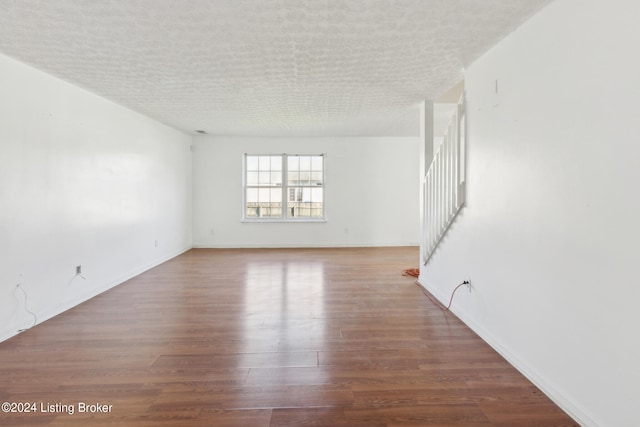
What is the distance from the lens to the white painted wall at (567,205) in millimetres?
1419

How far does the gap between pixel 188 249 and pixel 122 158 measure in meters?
2.80

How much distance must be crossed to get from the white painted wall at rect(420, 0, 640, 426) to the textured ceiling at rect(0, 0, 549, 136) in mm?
390

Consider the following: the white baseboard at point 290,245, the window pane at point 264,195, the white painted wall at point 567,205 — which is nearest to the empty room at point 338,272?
the white painted wall at point 567,205

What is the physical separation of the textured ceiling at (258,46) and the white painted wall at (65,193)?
0.32m

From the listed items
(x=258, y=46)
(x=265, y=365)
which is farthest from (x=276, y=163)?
(x=265, y=365)

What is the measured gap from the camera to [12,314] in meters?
2.68

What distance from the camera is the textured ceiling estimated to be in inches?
76.9

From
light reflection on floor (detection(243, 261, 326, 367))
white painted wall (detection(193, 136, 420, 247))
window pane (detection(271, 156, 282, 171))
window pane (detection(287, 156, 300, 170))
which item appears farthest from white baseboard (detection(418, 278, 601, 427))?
window pane (detection(271, 156, 282, 171))

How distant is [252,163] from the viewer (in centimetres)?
695

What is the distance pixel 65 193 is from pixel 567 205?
168 inches

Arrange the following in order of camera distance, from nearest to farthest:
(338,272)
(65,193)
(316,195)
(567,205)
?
1. (567,205)
2. (65,193)
3. (338,272)
4. (316,195)

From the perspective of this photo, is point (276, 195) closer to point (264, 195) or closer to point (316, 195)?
point (264, 195)

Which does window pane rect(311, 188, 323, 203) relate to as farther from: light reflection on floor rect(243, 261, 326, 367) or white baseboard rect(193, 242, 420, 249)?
light reflection on floor rect(243, 261, 326, 367)

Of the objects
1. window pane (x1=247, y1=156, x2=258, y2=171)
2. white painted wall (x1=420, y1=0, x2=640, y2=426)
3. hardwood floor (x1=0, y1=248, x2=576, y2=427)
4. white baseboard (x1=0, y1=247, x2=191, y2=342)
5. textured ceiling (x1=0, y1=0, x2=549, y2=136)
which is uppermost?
textured ceiling (x1=0, y1=0, x2=549, y2=136)
